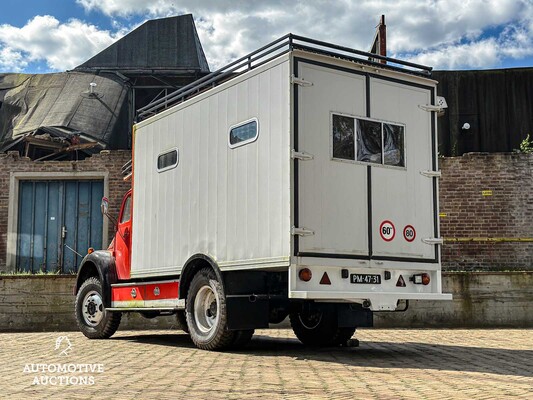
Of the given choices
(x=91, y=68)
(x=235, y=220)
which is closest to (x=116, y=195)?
(x=91, y=68)

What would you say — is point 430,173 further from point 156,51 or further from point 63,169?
point 156,51

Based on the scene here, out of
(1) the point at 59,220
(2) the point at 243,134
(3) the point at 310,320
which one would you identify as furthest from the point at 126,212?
(1) the point at 59,220

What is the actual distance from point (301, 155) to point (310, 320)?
3.17m

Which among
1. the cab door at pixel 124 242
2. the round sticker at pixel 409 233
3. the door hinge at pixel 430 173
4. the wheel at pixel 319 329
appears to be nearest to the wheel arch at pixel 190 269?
the wheel at pixel 319 329

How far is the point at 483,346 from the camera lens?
10516mm

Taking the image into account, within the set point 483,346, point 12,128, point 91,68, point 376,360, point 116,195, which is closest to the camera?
point 376,360

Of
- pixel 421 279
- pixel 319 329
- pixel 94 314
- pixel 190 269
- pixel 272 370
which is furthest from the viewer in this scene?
pixel 94 314

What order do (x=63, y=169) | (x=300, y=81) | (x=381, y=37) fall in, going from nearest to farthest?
(x=300, y=81)
(x=63, y=169)
(x=381, y=37)

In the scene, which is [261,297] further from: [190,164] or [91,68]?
[91,68]

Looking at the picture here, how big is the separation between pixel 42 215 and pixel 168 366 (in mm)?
10922

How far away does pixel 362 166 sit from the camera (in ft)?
28.9

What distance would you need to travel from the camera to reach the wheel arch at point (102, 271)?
11723 millimetres

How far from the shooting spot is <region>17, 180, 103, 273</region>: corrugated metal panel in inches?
699

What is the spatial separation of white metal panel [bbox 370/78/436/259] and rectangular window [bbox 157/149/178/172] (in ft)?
9.82
